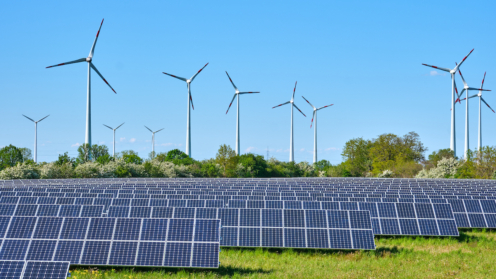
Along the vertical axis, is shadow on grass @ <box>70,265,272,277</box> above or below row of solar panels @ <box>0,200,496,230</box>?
below

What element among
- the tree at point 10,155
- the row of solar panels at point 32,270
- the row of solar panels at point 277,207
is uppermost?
the tree at point 10,155

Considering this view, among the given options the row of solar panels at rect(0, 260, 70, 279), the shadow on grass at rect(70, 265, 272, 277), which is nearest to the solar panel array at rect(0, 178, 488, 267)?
the shadow on grass at rect(70, 265, 272, 277)

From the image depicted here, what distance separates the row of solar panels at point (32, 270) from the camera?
11.9 metres

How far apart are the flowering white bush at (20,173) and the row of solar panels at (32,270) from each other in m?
68.3

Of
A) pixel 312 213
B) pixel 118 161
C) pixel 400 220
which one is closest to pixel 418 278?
pixel 312 213

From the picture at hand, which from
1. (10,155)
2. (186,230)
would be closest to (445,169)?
(186,230)

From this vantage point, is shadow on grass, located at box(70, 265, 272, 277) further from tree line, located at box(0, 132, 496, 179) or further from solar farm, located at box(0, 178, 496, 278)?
tree line, located at box(0, 132, 496, 179)

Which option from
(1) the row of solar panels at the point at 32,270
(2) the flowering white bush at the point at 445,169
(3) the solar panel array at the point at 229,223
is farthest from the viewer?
(2) the flowering white bush at the point at 445,169

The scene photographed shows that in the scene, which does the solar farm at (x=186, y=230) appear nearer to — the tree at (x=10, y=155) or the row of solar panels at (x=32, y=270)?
the row of solar panels at (x=32, y=270)

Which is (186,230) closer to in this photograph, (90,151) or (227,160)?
(90,151)

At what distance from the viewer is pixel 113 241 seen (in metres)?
15.3

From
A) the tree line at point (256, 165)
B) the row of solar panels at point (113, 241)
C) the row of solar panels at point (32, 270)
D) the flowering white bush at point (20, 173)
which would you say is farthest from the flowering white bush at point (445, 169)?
the row of solar panels at point (32, 270)

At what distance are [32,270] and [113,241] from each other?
11.6 ft

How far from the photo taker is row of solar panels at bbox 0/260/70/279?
1186 centimetres
